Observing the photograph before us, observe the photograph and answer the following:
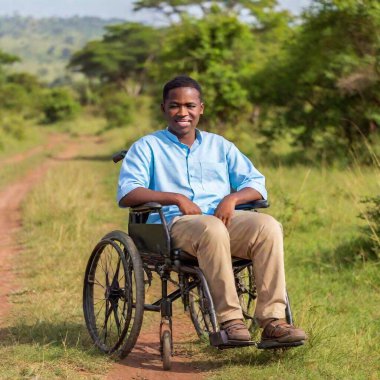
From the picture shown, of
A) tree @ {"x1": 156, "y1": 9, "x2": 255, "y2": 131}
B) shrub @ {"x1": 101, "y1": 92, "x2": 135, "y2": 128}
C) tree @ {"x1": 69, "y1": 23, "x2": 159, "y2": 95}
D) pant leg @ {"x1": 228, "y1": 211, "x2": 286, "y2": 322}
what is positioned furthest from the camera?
tree @ {"x1": 69, "y1": 23, "x2": 159, "y2": 95}

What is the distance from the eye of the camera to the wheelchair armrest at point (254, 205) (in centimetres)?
390

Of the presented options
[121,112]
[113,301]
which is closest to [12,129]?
[121,112]

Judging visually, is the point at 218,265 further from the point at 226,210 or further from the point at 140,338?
the point at 140,338

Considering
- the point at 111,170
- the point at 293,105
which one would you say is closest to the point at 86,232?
the point at 111,170

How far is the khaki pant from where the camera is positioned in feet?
11.3

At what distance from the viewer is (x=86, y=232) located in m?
7.55

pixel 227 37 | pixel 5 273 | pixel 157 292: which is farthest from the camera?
pixel 227 37

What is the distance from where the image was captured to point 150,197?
12.2ft

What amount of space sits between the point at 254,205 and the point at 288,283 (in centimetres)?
192

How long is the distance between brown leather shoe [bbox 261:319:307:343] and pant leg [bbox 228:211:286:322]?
0.13ft

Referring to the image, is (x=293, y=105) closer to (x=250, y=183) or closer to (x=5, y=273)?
(x=5, y=273)

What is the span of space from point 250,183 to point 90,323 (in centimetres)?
120

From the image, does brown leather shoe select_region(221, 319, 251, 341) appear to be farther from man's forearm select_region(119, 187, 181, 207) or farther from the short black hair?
the short black hair

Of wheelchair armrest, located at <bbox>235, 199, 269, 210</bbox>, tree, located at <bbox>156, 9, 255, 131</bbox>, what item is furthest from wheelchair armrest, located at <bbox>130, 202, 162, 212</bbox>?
tree, located at <bbox>156, 9, 255, 131</bbox>
